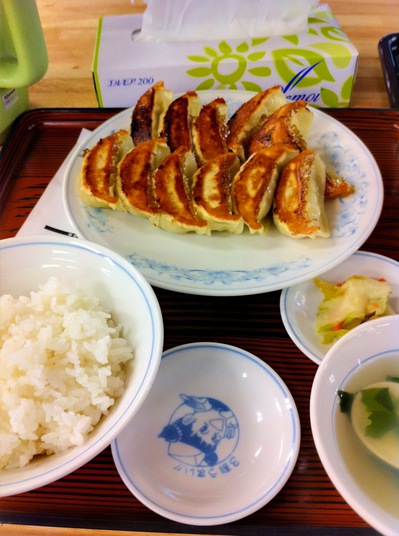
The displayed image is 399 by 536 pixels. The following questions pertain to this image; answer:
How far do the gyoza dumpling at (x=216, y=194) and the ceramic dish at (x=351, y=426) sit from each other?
584 mm

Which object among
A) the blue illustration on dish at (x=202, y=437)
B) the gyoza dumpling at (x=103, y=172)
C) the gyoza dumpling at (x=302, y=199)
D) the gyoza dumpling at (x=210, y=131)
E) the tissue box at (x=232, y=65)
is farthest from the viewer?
the tissue box at (x=232, y=65)

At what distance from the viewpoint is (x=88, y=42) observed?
8.11 feet

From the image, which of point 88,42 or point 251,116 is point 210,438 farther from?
point 88,42

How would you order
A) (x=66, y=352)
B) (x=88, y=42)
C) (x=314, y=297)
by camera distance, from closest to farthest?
(x=66, y=352), (x=314, y=297), (x=88, y=42)

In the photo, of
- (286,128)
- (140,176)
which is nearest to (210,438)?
(140,176)

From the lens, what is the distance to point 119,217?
4.93 ft

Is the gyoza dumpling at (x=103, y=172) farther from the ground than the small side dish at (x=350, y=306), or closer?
farther from the ground

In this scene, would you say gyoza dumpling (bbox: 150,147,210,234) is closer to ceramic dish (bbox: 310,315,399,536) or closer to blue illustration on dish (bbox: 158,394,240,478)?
blue illustration on dish (bbox: 158,394,240,478)

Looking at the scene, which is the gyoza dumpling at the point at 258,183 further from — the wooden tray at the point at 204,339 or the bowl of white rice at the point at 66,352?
the bowl of white rice at the point at 66,352

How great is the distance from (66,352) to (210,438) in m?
0.39

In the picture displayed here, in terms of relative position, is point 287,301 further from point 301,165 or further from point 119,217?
point 119,217

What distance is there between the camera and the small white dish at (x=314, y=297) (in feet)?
4.00

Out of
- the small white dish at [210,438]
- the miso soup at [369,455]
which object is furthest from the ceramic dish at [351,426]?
the small white dish at [210,438]

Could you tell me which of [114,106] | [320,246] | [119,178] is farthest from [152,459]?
[114,106]
